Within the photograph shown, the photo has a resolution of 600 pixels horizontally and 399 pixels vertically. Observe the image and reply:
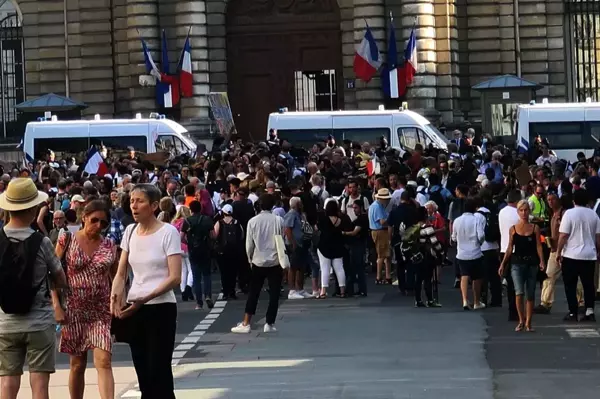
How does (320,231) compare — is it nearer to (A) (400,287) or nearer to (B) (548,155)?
(A) (400,287)

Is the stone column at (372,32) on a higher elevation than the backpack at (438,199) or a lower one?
higher

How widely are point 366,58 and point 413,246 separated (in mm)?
23220

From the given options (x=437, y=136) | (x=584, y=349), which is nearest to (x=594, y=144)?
(x=437, y=136)

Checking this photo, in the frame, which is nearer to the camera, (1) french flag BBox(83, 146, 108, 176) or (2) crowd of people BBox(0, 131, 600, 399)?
(2) crowd of people BBox(0, 131, 600, 399)

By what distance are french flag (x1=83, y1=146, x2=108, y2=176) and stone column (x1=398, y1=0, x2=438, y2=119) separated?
14.7m

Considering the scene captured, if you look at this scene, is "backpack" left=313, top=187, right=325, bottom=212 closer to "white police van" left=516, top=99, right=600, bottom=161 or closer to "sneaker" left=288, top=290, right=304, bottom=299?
"sneaker" left=288, top=290, right=304, bottom=299

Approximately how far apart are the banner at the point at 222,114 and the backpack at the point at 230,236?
17.2 m

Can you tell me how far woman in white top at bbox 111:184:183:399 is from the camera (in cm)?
1338

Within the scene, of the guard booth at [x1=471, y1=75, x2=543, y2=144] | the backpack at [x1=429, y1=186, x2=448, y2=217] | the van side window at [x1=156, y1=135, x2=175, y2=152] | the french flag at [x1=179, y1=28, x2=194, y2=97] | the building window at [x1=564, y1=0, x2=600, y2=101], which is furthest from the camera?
the building window at [x1=564, y1=0, x2=600, y2=101]

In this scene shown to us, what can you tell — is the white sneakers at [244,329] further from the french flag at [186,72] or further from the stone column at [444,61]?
the stone column at [444,61]

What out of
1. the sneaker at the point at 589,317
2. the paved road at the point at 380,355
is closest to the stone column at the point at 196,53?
the paved road at the point at 380,355

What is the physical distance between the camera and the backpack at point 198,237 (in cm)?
2459

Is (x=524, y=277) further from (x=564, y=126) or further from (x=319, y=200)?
(x=564, y=126)

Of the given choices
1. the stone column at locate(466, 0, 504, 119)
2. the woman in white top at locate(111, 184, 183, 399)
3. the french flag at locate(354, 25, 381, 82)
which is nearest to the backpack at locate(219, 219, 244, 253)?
the woman in white top at locate(111, 184, 183, 399)
